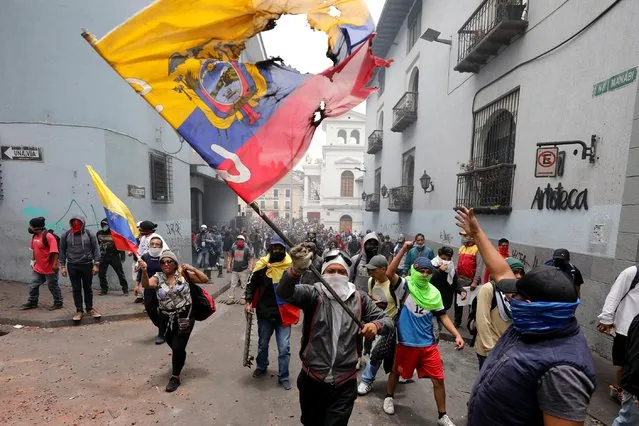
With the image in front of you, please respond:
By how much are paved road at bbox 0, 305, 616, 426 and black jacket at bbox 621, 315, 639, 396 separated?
1.68m

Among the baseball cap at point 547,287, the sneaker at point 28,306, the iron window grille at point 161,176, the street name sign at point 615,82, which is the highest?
the street name sign at point 615,82

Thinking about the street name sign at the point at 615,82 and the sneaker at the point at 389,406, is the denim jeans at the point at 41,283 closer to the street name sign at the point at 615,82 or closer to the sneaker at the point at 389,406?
the sneaker at the point at 389,406

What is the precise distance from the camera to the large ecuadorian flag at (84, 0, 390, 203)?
2262mm

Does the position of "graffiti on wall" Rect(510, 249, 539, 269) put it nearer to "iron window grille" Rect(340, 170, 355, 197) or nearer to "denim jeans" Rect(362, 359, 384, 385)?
"denim jeans" Rect(362, 359, 384, 385)

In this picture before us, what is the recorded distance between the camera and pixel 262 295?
3990 millimetres

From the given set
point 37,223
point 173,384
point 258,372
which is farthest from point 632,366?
point 37,223

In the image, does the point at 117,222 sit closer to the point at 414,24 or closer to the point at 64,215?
the point at 64,215

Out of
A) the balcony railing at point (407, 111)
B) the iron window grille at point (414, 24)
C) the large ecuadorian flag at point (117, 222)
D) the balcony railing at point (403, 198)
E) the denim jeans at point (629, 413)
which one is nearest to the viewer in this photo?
the denim jeans at point (629, 413)

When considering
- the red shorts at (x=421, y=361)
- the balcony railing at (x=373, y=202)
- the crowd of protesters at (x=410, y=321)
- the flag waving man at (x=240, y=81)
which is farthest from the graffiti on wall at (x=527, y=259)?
the balcony railing at (x=373, y=202)

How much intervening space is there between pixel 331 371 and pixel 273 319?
181 centimetres

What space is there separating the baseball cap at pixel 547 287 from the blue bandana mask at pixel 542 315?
30 mm

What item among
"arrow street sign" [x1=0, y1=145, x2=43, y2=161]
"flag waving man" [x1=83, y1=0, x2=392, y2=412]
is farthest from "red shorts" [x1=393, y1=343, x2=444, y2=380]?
"arrow street sign" [x1=0, y1=145, x2=43, y2=161]

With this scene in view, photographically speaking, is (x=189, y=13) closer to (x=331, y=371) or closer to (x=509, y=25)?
(x=331, y=371)

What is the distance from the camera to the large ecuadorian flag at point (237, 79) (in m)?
2.26
